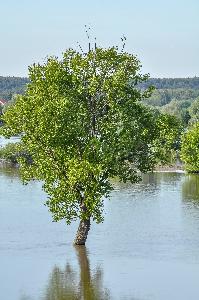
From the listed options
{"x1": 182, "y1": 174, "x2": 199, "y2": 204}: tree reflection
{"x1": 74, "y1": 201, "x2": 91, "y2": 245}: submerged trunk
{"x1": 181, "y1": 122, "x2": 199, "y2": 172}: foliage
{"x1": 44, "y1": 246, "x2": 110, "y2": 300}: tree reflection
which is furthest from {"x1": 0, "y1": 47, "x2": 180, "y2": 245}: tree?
{"x1": 181, "y1": 122, "x2": 199, "y2": 172}: foliage

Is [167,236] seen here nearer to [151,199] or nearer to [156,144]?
[156,144]

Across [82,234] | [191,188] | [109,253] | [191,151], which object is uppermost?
[191,151]

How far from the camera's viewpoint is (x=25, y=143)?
47406 mm

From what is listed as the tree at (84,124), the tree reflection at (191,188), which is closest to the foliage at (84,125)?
the tree at (84,124)

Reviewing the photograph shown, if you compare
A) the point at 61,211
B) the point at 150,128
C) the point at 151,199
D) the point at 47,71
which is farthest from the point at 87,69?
the point at 151,199

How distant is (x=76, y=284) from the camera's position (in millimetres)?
38500

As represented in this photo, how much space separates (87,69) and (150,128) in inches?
223

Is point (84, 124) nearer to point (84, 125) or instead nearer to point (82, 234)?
point (84, 125)

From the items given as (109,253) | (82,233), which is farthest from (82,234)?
(109,253)

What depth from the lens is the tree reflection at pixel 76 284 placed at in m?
35.7

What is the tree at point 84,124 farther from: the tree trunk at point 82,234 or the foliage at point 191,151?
the foliage at point 191,151

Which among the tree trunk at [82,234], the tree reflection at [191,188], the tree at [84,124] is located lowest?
the tree reflection at [191,188]

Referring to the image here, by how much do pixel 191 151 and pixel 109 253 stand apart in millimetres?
71106

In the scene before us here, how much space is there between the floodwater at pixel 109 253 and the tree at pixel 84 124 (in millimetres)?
3549
